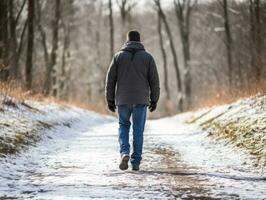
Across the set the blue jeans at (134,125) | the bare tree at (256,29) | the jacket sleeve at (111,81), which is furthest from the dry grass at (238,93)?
the jacket sleeve at (111,81)

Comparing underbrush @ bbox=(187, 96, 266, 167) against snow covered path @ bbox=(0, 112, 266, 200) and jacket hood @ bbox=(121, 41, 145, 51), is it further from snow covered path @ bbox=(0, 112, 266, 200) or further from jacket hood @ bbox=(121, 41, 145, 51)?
jacket hood @ bbox=(121, 41, 145, 51)

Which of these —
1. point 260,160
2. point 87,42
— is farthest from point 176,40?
point 260,160

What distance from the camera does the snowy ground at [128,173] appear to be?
6.01 m

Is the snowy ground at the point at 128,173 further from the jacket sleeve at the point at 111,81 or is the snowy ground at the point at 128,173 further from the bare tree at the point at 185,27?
the bare tree at the point at 185,27

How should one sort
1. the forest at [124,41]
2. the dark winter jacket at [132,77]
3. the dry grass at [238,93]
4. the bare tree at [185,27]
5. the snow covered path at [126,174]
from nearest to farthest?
the snow covered path at [126,174], the dark winter jacket at [132,77], the dry grass at [238,93], the forest at [124,41], the bare tree at [185,27]

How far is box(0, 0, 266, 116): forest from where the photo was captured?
19.6m

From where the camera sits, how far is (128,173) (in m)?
7.43

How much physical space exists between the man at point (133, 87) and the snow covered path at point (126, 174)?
62 centimetres

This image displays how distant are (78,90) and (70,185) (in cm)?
5674

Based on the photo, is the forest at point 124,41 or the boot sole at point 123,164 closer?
the boot sole at point 123,164

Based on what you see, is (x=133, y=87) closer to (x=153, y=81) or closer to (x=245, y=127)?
(x=153, y=81)

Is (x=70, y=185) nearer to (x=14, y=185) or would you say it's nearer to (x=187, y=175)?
(x=14, y=185)

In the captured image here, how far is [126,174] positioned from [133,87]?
→ 1425 millimetres

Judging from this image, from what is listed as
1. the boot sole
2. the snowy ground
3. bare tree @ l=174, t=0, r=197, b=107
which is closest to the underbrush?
the snowy ground
